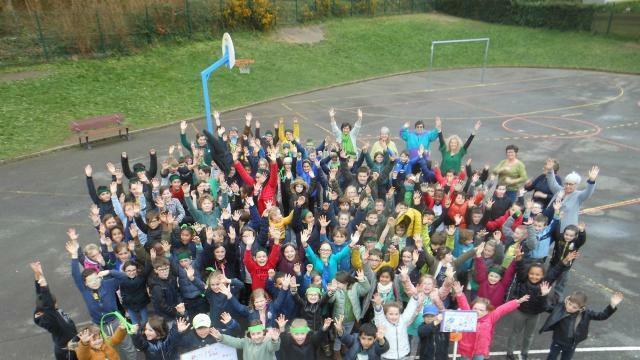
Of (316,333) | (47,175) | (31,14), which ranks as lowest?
(47,175)

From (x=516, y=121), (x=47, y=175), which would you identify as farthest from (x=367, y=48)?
(x=47, y=175)

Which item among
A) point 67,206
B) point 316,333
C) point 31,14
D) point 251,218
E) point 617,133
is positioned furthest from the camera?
point 31,14

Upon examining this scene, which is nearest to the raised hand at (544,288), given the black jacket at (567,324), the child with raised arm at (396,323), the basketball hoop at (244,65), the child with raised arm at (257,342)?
the black jacket at (567,324)

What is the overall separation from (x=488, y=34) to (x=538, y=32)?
146 inches

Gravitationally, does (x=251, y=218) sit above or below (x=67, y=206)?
above

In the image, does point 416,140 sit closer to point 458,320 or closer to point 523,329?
point 523,329

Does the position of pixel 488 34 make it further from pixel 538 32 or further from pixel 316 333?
pixel 316 333

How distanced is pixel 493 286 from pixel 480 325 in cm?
80

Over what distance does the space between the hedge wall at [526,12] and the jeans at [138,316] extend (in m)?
35.8

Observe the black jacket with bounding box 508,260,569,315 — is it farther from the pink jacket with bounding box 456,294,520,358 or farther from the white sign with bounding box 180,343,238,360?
the white sign with bounding box 180,343,238,360

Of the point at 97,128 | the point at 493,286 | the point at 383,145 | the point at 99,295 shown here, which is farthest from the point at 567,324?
the point at 97,128

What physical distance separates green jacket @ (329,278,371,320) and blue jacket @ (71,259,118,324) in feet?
9.12

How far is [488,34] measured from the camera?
1278 inches

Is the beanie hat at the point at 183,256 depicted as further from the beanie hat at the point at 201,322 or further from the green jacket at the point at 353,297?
the green jacket at the point at 353,297
